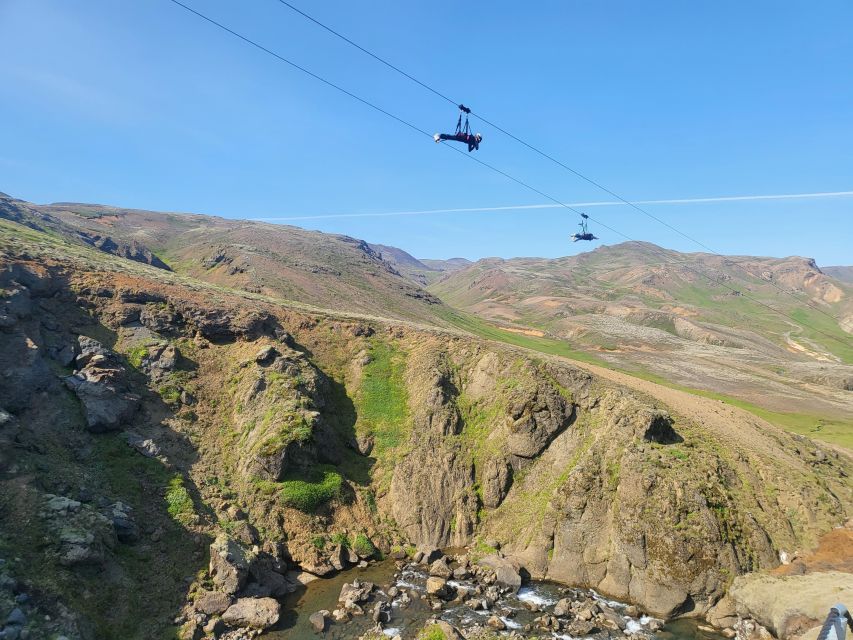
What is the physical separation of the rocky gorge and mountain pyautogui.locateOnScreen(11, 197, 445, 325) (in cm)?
4206

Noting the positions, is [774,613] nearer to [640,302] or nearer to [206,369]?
[206,369]

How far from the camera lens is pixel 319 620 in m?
25.8

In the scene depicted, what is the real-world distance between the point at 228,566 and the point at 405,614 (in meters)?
11.2

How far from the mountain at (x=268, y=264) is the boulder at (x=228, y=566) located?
5665 centimetres

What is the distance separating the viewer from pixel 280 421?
36750 millimetres

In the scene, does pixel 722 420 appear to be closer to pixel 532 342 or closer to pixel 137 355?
pixel 137 355

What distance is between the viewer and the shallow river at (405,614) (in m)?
25.4

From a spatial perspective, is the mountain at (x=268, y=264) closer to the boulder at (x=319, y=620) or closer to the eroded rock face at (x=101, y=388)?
the eroded rock face at (x=101, y=388)

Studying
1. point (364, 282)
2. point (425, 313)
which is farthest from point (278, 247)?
point (425, 313)

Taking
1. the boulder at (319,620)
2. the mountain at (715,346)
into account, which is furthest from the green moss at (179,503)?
the mountain at (715,346)

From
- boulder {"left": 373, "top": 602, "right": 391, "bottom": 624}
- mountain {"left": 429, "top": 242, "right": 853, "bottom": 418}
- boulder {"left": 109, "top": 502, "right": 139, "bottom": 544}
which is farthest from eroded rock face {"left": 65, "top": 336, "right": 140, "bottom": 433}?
mountain {"left": 429, "top": 242, "right": 853, "bottom": 418}

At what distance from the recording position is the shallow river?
999 inches

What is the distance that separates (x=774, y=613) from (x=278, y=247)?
155492mm

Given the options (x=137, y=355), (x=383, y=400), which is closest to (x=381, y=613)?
(x=383, y=400)
